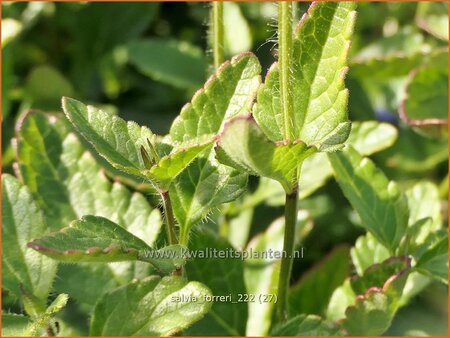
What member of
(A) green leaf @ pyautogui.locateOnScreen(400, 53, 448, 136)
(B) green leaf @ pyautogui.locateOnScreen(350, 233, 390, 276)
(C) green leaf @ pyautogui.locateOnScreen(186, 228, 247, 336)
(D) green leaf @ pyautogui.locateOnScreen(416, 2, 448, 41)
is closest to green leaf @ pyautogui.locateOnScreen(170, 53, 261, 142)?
(C) green leaf @ pyautogui.locateOnScreen(186, 228, 247, 336)

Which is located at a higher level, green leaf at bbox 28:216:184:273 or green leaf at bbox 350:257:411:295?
green leaf at bbox 28:216:184:273

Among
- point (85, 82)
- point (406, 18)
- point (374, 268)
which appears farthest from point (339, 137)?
point (406, 18)

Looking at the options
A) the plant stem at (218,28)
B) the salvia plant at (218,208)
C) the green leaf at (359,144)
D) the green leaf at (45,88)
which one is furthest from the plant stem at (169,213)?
the green leaf at (45,88)

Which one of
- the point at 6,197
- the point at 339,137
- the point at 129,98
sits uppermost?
the point at 339,137

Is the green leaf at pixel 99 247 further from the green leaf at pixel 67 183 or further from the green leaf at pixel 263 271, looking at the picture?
the green leaf at pixel 263 271

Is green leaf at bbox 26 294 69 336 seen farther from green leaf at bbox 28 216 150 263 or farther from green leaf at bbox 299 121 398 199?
green leaf at bbox 299 121 398 199

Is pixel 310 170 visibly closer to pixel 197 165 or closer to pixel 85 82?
pixel 197 165
